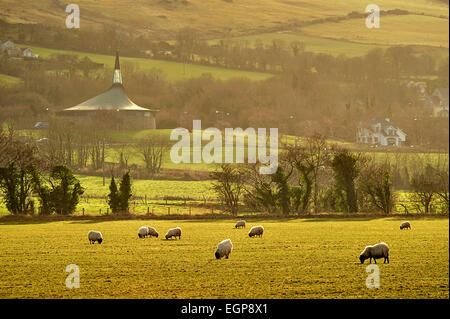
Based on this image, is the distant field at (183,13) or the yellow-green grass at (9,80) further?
the yellow-green grass at (9,80)

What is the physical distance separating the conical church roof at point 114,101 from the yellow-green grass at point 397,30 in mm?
21715

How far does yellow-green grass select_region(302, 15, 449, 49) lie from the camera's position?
7731 cm

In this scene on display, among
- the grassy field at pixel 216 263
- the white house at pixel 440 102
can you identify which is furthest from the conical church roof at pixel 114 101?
the white house at pixel 440 102

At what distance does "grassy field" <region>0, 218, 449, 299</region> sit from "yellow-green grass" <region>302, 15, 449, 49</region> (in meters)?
43.5

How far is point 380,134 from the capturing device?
8150 cm

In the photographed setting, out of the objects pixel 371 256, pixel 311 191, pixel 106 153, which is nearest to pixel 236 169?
pixel 311 191

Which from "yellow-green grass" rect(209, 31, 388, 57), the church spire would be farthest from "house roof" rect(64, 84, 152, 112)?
"yellow-green grass" rect(209, 31, 388, 57)

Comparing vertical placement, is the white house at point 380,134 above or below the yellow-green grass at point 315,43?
below

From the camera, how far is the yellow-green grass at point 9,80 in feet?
173

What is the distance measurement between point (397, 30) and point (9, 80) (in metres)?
Result: 49.3

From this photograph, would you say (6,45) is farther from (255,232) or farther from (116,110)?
(255,232)

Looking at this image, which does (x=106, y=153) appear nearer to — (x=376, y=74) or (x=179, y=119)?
(x=179, y=119)

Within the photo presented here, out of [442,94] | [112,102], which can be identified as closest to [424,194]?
[112,102]

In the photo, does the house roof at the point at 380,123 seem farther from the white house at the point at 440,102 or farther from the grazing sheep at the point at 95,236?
the grazing sheep at the point at 95,236
